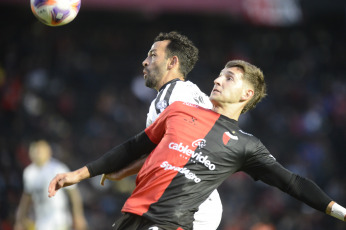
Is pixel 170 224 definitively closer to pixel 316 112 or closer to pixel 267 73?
pixel 316 112

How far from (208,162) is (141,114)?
33.3 feet

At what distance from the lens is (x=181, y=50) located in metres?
5.06

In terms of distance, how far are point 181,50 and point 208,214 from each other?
1601mm

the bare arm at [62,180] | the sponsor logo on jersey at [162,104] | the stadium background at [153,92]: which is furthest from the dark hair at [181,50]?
the stadium background at [153,92]

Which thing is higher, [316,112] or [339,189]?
[316,112]

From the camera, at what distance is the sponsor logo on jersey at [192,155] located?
12.6 feet

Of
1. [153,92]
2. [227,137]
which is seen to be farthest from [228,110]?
[153,92]

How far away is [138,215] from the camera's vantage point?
375 centimetres

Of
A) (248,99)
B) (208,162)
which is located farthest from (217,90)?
(208,162)

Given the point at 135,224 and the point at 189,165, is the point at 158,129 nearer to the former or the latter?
the point at 189,165

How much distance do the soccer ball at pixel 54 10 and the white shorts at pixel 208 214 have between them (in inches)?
82.6

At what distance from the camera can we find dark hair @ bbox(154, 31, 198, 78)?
5020mm

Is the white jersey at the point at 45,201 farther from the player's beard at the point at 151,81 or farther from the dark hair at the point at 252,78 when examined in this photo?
the dark hair at the point at 252,78

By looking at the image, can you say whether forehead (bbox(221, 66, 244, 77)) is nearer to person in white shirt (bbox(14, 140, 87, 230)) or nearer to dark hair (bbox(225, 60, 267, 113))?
dark hair (bbox(225, 60, 267, 113))
